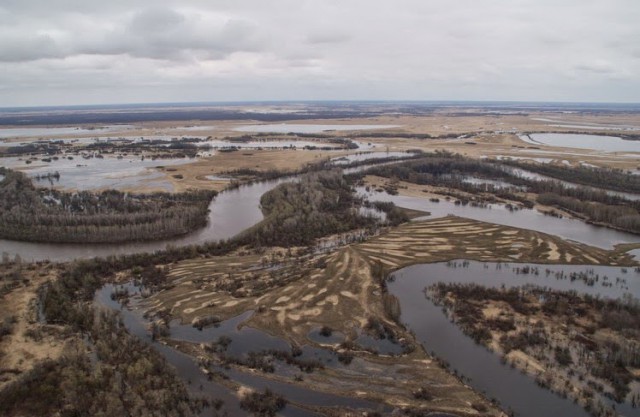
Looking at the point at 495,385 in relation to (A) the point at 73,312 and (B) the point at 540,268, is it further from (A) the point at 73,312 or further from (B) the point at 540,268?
(A) the point at 73,312

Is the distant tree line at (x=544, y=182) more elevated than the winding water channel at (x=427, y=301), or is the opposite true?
the distant tree line at (x=544, y=182)

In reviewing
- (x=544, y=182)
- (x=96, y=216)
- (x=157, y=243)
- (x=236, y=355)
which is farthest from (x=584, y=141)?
(x=236, y=355)

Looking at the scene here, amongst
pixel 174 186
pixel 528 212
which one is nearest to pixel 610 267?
pixel 528 212

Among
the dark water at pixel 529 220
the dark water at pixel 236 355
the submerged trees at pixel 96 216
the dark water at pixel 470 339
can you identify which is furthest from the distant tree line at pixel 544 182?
the dark water at pixel 236 355

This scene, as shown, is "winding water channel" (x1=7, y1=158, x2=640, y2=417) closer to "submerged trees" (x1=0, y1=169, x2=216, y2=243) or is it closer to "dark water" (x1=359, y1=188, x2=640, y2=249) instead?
"dark water" (x1=359, y1=188, x2=640, y2=249)

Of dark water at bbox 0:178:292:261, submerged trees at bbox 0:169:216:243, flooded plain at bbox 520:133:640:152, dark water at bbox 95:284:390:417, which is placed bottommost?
dark water at bbox 95:284:390:417

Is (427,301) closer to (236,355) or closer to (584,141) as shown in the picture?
(236,355)

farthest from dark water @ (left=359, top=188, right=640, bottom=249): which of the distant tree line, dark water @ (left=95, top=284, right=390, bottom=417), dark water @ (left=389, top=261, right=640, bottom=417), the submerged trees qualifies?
dark water @ (left=95, top=284, right=390, bottom=417)

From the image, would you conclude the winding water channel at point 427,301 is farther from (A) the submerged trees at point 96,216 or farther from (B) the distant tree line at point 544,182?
(B) the distant tree line at point 544,182
